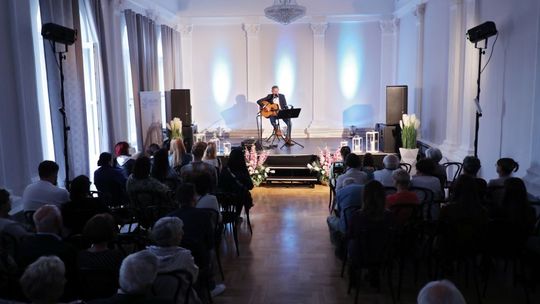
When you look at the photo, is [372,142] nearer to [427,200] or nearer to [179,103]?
[179,103]

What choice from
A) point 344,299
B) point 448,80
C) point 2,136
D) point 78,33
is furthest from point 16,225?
point 448,80

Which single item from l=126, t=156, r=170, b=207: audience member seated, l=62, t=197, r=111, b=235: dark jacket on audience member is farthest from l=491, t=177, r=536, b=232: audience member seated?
l=62, t=197, r=111, b=235: dark jacket on audience member

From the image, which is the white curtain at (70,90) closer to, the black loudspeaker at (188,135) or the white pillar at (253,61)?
the black loudspeaker at (188,135)

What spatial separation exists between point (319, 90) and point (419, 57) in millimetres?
3303

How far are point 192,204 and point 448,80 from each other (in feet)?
18.5

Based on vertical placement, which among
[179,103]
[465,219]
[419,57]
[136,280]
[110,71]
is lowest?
[465,219]

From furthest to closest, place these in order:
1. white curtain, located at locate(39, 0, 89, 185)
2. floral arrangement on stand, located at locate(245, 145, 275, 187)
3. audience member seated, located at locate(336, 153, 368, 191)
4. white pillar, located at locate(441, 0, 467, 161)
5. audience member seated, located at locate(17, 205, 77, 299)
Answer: floral arrangement on stand, located at locate(245, 145, 275, 187) → white pillar, located at locate(441, 0, 467, 161) → white curtain, located at locate(39, 0, 89, 185) → audience member seated, located at locate(336, 153, 368, 191) → audience member seated, located at locate(17, 205, 77, 299)

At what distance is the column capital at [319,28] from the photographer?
1248 centimetres

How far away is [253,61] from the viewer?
12.7 metres

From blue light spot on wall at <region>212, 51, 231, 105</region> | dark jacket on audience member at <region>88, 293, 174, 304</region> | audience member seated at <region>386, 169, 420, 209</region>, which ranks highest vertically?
blue light spot on wall at <region>212, 51, 231, 105</region>

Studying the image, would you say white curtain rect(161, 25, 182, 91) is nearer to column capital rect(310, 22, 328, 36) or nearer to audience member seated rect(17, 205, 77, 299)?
column capital rect(310, 22, 328, 36)

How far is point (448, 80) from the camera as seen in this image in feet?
26.3

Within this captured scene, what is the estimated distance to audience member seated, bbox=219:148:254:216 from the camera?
222 inches

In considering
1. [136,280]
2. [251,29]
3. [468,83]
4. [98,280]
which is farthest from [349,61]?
[136,280]
